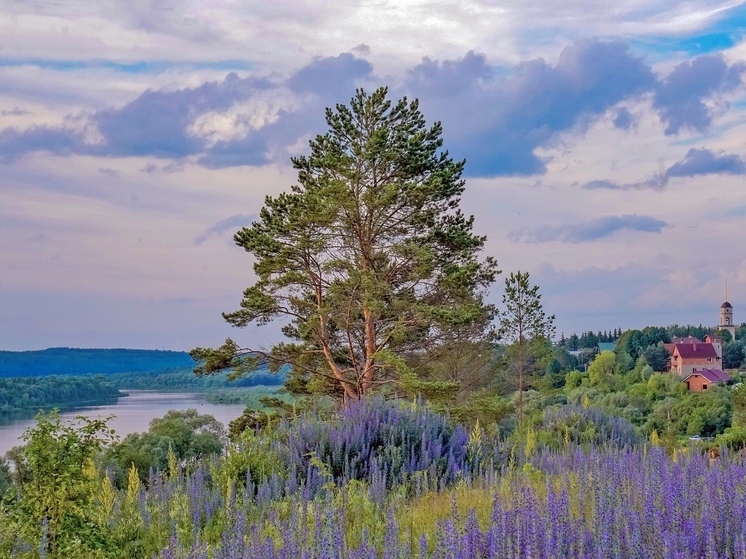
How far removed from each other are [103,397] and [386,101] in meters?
32.5

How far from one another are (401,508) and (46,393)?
141 ft

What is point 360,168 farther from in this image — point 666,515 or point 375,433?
point 666,515

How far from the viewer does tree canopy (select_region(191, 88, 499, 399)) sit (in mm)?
20875

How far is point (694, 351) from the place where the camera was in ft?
287

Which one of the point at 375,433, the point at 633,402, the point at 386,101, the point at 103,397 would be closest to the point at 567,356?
the point at 633,402

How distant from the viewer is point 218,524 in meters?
5.34

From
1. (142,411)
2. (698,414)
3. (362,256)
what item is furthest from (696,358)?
(362,256)

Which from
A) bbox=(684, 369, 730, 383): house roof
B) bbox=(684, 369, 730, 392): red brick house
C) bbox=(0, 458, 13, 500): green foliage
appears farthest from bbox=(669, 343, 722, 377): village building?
bbox=(0, 458, 13, 500): green foliage

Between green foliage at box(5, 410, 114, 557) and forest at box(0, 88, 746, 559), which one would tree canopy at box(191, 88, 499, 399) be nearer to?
forest at box(0, 88, 746, 559)

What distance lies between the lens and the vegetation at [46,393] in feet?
136

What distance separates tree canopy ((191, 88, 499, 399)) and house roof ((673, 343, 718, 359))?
72.1 meters

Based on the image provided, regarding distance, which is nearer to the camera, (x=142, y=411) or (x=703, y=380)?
(x=142, y=411)

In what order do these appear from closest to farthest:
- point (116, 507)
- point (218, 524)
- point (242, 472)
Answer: point (218, 524)
point (116, 507)
point (242, 472)

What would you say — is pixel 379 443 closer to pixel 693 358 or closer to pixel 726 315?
pixel 693 358
